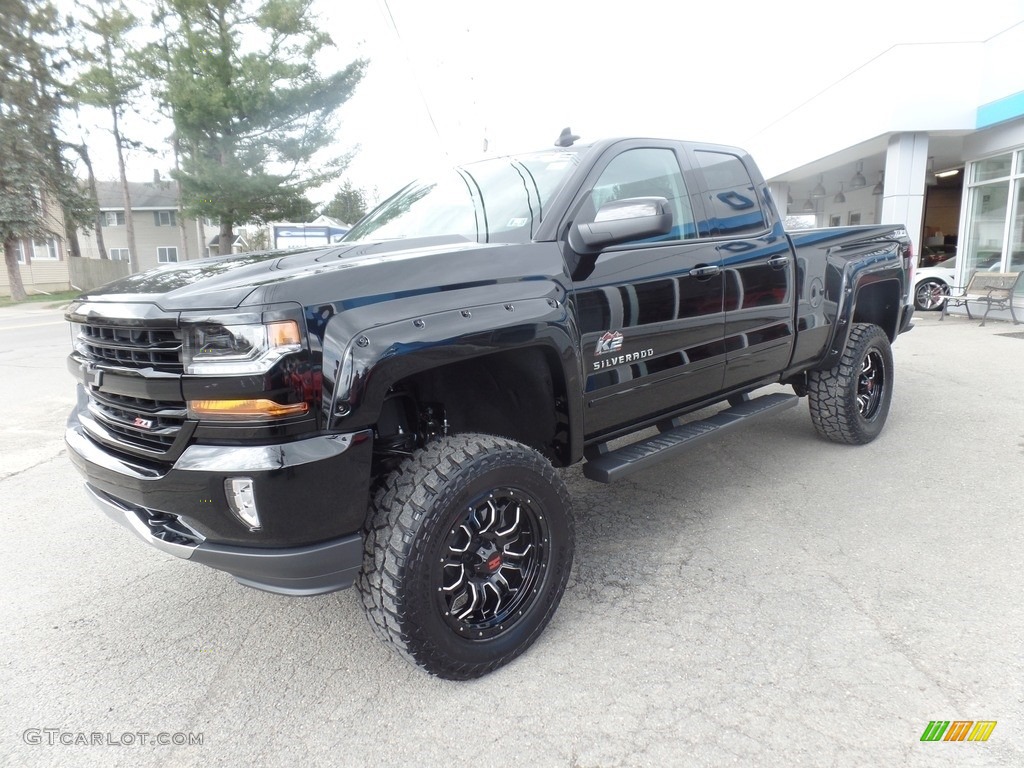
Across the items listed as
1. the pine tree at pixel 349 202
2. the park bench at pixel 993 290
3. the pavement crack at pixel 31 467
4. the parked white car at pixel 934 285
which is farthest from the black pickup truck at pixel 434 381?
the pine tree at pixel 349 202

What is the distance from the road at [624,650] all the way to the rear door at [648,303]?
819 millimetres

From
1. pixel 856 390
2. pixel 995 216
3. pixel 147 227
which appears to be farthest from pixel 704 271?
pixel 147 227

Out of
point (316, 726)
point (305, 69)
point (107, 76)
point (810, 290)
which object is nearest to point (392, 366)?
point (316, 726)

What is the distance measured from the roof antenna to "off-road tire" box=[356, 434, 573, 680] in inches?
67.9

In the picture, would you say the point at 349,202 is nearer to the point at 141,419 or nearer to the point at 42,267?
the point at 42,267

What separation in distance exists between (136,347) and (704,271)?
8.33 feet

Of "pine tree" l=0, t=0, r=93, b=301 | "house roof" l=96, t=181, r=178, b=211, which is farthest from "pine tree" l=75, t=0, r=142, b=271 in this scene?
"house roof" l=96, t=181, r=178, b=211

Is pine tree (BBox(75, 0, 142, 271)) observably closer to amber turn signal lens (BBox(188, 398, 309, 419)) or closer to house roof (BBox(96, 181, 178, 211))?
house roof (BBox(96, 181, 178, 211))

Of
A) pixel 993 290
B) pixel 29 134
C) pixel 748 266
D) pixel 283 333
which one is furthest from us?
pixel 29 134

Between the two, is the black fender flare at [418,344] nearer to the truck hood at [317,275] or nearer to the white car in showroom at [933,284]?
the truck hood at [317,275]

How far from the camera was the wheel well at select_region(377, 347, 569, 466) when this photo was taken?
262 cm

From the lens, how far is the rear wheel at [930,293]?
47.1ft

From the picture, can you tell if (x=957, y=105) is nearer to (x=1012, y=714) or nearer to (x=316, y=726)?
(x=1012, y=714)

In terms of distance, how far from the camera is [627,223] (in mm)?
2637
